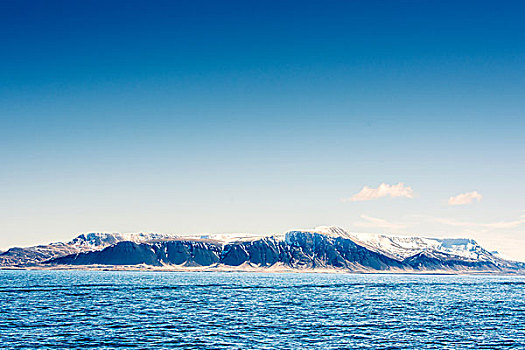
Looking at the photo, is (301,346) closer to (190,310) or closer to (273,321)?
(273,321)

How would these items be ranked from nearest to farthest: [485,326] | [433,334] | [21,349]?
1. [21,349]
2. [433,334]
3. [485,326]

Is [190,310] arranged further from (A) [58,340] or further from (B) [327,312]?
(A) [58,340]

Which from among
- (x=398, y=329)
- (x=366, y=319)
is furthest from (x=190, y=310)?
(x=398, y=329)

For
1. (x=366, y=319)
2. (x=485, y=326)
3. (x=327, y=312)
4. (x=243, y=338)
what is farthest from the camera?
(x=327, y=312)

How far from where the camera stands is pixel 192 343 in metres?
58.4

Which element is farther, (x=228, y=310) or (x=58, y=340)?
(x=228, y=310)

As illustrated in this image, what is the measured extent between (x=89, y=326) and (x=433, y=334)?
158ft

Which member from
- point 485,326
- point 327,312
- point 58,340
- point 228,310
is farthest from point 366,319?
point 58,340

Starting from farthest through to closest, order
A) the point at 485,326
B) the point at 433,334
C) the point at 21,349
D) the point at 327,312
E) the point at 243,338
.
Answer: the point at 327,312 < the point at 485,326 < the point at 433,334 < the point at 243,338 < the point at 21,349

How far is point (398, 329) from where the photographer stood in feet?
238

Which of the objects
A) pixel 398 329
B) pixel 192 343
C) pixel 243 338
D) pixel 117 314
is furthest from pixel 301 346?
pixel 117 314

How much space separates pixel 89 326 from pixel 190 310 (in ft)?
89.7

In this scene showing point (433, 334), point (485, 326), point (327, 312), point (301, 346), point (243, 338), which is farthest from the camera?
point (327, 312)

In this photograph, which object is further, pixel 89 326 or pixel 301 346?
pixel 89 326
